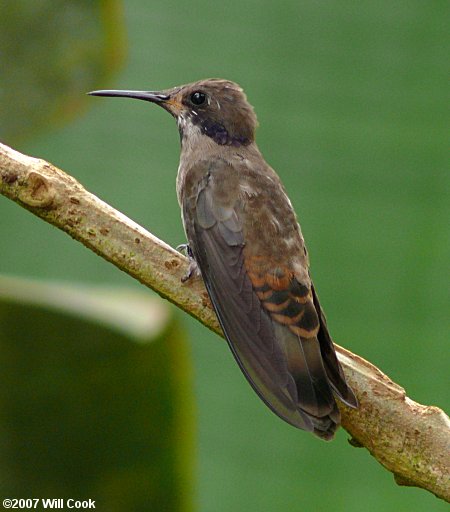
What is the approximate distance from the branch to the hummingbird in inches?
2.5

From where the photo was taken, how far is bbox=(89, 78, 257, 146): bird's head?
270 cm

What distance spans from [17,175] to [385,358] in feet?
5.54

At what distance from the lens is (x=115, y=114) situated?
3551 millimetres

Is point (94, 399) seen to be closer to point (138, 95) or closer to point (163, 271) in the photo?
point (163, 271)

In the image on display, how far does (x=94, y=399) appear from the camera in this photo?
2336mm

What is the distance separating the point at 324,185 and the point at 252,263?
1093 mm

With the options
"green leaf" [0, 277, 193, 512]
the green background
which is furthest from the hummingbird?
the green background

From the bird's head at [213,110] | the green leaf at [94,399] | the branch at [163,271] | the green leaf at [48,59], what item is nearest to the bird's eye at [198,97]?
the bird's head at [213,110]

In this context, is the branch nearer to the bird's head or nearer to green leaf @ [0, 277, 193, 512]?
green leaf @ [0, 277, 193, 512]

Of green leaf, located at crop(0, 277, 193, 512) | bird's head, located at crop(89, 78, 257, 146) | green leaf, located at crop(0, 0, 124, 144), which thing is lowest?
green leaf, located at crop(0, 277, 193, 512)

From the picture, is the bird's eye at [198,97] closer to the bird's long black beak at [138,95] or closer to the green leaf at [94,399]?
the bird's long black beak at [138,95]

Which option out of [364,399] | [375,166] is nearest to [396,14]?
[375,166]

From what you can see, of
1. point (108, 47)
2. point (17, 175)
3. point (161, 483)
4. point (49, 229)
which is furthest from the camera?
point (49, 229)

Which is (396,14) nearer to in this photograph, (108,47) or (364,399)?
(108,47)
